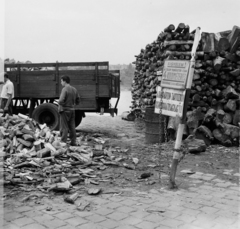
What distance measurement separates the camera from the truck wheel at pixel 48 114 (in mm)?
10078

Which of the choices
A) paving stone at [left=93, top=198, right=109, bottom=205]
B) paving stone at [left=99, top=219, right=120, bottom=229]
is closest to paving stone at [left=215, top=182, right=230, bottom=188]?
paving stone at [left=93, top=198, right=109, bottom=205]

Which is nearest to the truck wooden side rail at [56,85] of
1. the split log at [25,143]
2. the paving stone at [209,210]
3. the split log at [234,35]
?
the split log at [25,143]

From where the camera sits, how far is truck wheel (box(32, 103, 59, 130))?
1008 centimetres

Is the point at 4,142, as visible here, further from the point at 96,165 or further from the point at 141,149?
the point at 141,149

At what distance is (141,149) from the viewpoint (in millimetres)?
8039

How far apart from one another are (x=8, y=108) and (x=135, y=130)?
15.3ft

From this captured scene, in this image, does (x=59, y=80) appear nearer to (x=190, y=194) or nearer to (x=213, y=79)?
(x=213, y=79)

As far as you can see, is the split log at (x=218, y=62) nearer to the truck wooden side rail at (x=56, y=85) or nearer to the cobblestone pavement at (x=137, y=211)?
the truck wooden side rail at (x=56, y=85)

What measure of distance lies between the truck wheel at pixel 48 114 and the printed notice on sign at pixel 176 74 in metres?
5.72

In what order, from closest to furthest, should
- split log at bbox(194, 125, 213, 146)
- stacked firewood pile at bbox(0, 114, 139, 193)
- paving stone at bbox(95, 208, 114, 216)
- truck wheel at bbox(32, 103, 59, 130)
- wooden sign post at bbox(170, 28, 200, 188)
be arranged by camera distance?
paving stone at bbox(95, 208, 114, 216), wooden sign post at bbox(170, 28, 200, 188), stacked firewood pile at bbox(0, 114, 139, 193), split log at bbox(194, 125, 213, 146), truck wheel at bbox(32, 103, 59, 130)

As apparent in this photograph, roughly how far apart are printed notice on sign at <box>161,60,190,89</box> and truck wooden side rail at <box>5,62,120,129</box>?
16.1 ft

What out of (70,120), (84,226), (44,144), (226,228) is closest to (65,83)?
(70,120)

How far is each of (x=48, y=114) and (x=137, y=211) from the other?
22.9 feet

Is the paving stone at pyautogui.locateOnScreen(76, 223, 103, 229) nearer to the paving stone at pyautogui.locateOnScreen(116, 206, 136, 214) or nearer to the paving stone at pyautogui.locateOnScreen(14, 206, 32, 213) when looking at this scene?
the paving stone at pyautogui.locateOnScreen(116, 206, 136, 214)
